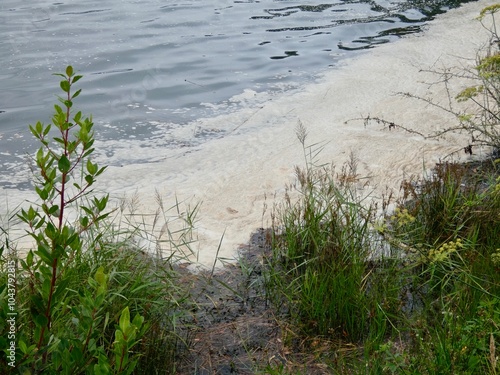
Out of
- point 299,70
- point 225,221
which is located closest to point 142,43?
point 299,70

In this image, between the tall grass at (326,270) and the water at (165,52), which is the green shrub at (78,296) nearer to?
the tall grass at (326,270)

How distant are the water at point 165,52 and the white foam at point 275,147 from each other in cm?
Result: 28

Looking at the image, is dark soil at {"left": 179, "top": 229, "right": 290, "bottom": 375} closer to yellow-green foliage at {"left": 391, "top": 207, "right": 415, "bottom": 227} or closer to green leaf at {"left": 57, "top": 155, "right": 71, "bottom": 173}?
yellow-green foliage at {"left": 391, "top": 207, "right": 415, "bottom": 227}

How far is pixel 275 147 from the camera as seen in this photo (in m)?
6.51

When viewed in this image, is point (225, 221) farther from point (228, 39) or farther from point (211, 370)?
point (228, 39)

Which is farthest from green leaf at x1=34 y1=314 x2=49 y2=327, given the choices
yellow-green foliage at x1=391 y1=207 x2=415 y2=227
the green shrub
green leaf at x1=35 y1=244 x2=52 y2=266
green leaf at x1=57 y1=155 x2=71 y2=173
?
yellow-green foliage at x1=391 y1=207 x2=415 y2=227

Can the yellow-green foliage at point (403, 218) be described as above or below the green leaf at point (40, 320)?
below

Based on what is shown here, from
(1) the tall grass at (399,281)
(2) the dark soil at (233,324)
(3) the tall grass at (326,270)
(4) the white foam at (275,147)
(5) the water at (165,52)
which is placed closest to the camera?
(1) the tall grass at (399,281)

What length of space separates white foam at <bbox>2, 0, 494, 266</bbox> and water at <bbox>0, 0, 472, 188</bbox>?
0.92 feet

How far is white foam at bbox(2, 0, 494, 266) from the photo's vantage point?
17.5 feet

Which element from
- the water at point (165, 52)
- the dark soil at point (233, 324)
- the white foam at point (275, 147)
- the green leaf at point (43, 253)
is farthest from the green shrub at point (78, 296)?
the water at point (165, 52)

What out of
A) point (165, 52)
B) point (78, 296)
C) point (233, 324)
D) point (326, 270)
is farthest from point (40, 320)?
point (165, 52)

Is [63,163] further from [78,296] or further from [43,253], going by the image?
[78,296]

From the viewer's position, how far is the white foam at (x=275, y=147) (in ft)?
17.5
